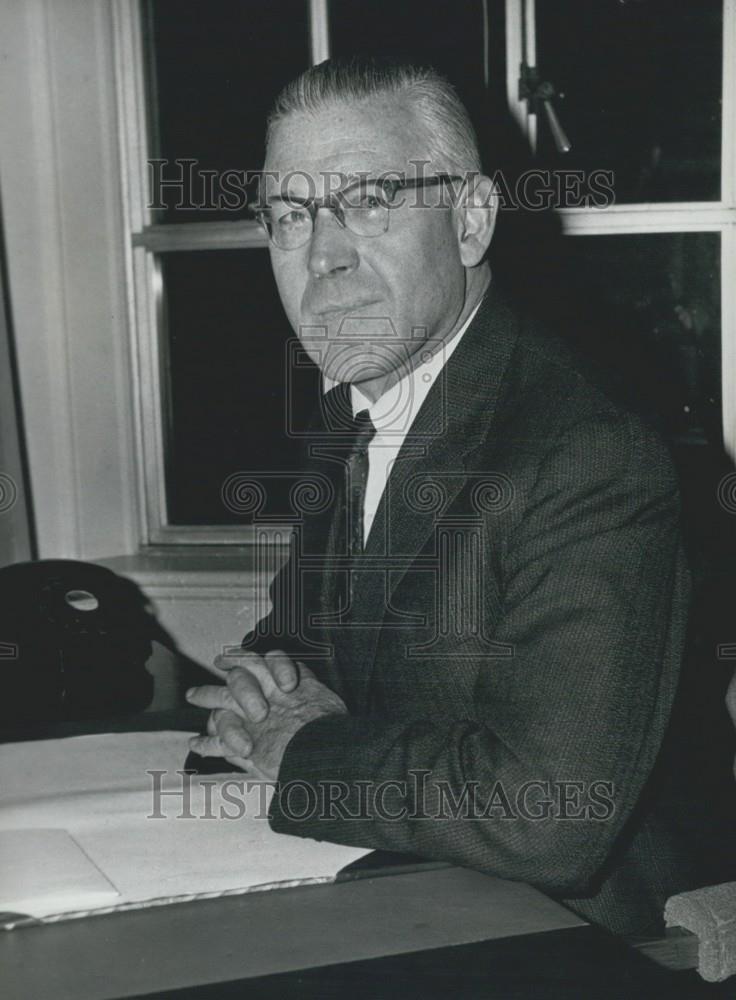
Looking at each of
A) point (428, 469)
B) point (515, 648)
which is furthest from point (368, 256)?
point (515, 648)

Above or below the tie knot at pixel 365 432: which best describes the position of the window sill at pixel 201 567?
below

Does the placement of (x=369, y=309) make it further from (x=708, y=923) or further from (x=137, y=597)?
(x=137, y=597)

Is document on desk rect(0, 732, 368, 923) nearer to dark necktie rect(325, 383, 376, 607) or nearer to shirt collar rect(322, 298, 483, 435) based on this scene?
dark necktie rect(325, 383, 376, 607)

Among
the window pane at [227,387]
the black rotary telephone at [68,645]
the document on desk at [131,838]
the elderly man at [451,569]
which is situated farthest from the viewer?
the window pane at [227,387]

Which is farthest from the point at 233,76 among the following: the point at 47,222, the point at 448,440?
the point at 448,440

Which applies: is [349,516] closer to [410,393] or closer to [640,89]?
[410,393]

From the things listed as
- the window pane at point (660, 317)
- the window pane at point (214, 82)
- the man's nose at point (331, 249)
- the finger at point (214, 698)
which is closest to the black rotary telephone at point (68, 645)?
the finger at point (214, 698)

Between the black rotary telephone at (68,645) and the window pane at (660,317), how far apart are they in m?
1.00

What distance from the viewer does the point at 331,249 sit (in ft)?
3.90

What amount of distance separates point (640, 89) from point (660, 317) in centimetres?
42

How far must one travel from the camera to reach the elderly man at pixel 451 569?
0.87 m

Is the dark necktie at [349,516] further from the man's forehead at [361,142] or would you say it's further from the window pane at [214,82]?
the window pane at [214,82]

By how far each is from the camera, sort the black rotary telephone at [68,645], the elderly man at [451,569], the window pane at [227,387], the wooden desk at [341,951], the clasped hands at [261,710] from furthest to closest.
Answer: the window pane at [227,387] < the black rotary telephone at [68,645] < the clasped hands at [261,710] < the elderly man at [451,569] < the wooden desk at [341,951]

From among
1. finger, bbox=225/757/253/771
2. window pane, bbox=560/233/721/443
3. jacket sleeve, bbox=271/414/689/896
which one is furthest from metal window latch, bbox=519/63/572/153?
finger, bbox=225/757/253/771
